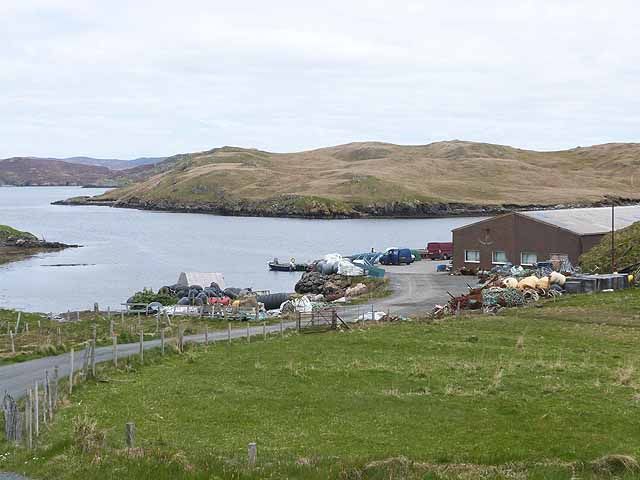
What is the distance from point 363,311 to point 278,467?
36345mm

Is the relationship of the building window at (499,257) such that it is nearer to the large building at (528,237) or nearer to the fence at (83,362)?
the large building at (528,237)

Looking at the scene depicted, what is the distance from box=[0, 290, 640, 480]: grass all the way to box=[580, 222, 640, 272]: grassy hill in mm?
26194

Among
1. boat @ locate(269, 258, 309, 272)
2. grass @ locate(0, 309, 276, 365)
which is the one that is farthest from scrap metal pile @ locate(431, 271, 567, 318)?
boat @ locate(269, 258, 309, 272)

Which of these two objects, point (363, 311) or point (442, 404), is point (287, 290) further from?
point (442, 404)

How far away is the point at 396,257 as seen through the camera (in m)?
93.1

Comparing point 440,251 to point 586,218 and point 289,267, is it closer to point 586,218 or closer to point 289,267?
point 289,267

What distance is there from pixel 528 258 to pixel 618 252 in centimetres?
1058

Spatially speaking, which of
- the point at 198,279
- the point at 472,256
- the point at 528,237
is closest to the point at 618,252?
the point at 528,237

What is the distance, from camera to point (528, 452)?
19.2m

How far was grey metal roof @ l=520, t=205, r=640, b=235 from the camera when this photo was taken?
74375mm

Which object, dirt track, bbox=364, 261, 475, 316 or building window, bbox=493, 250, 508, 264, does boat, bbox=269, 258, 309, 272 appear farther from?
building window, bbox=493, 250, 508, 264

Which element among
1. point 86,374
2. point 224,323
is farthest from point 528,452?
point 224,323

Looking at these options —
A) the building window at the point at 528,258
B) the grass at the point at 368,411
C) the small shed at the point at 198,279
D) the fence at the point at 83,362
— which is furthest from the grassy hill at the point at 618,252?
the small shed at the point at 198,279

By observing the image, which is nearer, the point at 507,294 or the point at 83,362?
the point at 83,362
